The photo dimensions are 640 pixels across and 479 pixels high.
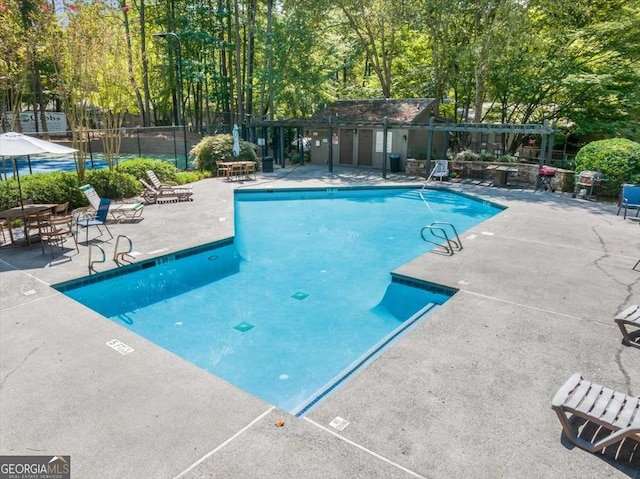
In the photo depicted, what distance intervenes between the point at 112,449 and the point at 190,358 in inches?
97.6

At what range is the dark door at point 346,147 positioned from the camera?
22048mm

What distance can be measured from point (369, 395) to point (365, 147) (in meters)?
18.5

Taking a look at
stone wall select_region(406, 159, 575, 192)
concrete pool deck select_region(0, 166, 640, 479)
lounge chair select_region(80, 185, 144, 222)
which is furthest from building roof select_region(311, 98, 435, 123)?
concrete pool deck select_region(0, 166, 640, 479)

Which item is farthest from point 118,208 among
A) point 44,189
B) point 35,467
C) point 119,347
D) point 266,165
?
point 266,165

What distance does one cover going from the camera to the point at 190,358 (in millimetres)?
6148

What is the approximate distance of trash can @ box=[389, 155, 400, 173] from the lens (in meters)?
20.6

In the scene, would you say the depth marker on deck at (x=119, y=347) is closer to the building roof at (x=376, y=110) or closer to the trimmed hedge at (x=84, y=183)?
the trimmed hedge at (x=84, y=183)

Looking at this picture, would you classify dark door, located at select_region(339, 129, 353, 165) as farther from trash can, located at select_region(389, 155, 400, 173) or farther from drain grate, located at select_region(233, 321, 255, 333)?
drain grate, located at select_region(233, 321, 255, 333)

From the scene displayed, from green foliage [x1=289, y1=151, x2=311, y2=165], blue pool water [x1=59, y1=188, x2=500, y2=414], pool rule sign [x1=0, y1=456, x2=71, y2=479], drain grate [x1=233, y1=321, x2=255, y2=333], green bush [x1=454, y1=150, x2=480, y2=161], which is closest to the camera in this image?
pool rule sign [x1=0, y1=456, x2=71, y2=479]

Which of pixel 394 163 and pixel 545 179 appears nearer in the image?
pixel 545 179

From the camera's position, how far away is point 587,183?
14539 mm

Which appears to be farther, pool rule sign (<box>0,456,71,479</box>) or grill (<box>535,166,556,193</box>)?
grill (<box>535,166,556,193</box>)

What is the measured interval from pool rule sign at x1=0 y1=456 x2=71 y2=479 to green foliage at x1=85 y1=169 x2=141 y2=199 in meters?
11.0

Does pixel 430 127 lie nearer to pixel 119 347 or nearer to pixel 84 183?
pixel 84 183
